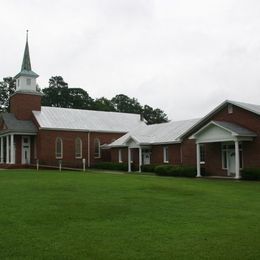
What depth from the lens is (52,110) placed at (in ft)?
176

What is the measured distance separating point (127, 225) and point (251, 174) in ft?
63.8

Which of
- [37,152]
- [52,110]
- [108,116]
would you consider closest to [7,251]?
[37,152]

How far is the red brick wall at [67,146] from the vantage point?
49344 millimetres

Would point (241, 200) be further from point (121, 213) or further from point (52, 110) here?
point (52, 110)

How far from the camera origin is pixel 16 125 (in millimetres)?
48719

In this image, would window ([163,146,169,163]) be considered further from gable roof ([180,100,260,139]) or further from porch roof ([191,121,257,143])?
porch roof ([191,121,257,143])

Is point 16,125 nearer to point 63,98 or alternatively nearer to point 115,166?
point 115,166

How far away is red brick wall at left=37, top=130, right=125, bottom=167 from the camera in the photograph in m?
49.3

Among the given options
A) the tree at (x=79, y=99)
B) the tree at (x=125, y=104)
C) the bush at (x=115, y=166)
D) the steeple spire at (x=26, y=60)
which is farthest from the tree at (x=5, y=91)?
the bush at (x=115, y=166)

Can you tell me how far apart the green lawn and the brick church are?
14193 millimetres

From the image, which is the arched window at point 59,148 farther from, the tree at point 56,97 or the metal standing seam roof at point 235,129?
the tree at point 56,97

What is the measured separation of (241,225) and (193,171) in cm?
2241

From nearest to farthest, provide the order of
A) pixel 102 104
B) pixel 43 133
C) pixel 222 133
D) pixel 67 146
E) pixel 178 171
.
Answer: pixel 222 133, pixel 178 171, pixel 43 133, pixel 67 146, pixel 102 104

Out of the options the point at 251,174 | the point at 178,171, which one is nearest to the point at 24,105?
the point at 178,171
